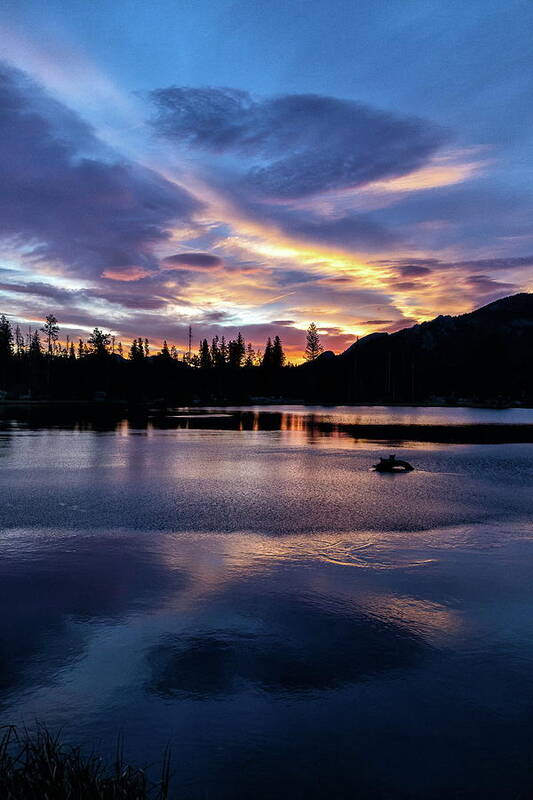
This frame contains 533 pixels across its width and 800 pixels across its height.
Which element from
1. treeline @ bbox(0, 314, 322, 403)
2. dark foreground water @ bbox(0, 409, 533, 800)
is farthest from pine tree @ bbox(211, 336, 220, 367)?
dark foreground water @ bbox(0, 409, 533, 800)

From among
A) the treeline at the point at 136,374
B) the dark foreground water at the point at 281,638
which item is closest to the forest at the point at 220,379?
the treeline at the point at 136,374

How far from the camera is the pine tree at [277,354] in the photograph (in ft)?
607

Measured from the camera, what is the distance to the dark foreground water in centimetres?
571

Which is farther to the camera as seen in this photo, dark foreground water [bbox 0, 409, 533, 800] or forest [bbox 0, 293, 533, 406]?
forest [bbox 0, 293, 533, 406]

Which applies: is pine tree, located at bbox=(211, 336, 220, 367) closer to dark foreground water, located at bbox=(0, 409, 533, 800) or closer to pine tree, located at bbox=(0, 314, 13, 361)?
pine tree, located at bbox=(0, 314, 13, 361)

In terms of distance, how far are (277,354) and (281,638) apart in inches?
7158

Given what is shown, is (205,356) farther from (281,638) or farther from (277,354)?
(281,638)

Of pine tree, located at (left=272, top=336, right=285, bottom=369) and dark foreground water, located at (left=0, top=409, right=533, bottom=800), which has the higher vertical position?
pine tree, located at (left=272, top=336, right=285, bottom=369)

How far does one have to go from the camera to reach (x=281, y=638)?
8.13 metres

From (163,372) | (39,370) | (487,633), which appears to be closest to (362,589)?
(487,633)

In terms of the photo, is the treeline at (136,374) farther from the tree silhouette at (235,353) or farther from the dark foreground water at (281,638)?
the dark foreground water at (281,638)

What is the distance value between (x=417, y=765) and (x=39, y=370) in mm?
173935

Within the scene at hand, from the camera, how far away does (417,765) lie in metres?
5.60

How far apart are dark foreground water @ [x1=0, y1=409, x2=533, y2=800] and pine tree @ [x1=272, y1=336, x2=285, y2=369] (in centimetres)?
16697
